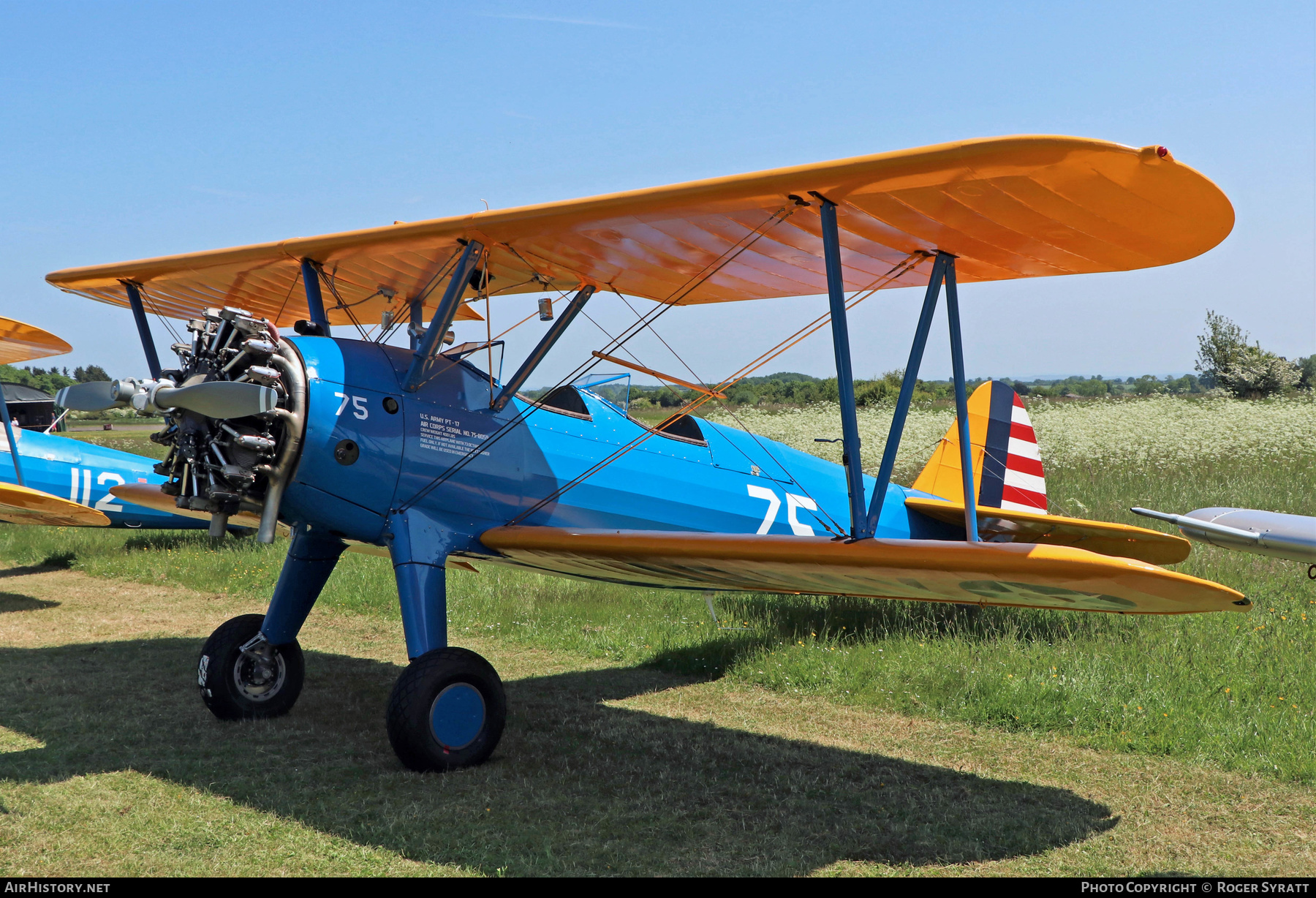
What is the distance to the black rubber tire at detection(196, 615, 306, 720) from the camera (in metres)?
5.54

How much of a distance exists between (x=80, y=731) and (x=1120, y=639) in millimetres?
6830

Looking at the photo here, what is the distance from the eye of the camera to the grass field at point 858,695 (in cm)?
382

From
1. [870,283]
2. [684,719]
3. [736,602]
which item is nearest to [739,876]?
[684,719]

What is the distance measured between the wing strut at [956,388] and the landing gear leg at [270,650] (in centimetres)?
341

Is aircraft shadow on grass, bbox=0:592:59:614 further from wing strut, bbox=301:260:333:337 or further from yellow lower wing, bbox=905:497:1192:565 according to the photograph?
yellow lower wing, bbox=905:497:1192:565

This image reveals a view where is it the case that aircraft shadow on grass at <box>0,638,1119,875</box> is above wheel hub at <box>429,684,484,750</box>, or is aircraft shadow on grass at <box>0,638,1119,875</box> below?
below

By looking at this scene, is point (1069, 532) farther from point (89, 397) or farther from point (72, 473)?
point (72, 473)

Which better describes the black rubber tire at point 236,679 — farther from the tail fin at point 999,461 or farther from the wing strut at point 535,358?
the tail fin at point 999,461

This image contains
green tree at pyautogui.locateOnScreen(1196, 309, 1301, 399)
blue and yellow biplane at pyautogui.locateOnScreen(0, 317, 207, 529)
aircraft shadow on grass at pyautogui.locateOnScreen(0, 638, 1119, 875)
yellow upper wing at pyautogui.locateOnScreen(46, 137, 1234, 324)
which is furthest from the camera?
green tree at pyautogui.locateOnScreen(1196, 309, 1301, 399)

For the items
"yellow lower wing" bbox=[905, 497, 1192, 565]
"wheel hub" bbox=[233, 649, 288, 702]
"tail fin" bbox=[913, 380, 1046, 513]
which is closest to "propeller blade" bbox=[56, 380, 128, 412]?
"wheel hub" bbox=[233, 649, 288, 702]

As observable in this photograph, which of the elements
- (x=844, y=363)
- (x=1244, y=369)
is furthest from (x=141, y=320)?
(x=1244, y=369)

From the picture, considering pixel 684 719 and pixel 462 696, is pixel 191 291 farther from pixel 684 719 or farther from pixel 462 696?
pixel 684 719

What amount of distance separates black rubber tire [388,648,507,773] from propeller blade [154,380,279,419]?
1461 millimetres

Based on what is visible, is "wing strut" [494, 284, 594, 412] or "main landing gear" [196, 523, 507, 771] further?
"wing strut" [494, 284, 594, 412]
